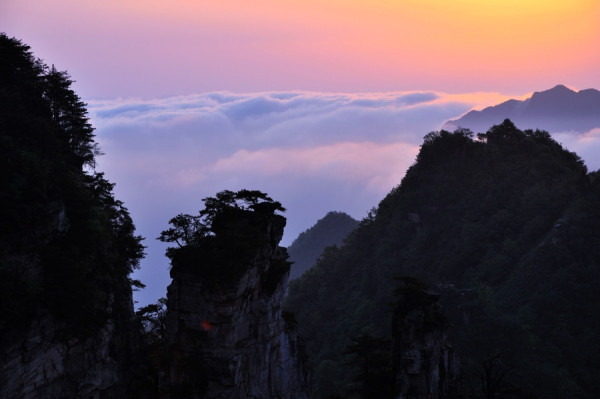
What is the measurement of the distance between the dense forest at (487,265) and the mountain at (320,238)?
49.8 m

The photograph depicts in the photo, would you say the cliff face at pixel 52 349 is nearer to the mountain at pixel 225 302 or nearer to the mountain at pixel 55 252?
the mountain at pixel 55 252

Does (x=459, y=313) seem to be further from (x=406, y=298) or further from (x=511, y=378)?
(x=406, y=298)

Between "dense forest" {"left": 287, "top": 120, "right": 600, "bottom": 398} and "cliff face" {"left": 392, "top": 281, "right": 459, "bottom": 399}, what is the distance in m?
5.38

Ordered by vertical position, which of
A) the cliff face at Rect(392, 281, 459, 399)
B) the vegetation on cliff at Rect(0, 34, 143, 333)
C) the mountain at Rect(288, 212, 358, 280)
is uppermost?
the mountain at Rect(288, 212, 358, 280)

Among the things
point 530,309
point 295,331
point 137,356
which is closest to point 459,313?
point 530,309

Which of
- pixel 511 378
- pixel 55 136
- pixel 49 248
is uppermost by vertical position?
pixel 55 136

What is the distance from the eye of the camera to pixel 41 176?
1352 inches

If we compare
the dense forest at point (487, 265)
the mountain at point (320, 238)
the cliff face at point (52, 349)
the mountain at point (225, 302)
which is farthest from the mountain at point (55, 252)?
the mountain at point (320, 238)

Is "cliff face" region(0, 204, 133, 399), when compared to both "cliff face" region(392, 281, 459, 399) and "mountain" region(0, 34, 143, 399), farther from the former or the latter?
"cliff face" region(392, 281, 459, 399)

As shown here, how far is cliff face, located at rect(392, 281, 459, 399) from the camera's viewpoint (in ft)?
111

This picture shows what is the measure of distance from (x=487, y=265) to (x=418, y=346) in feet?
134

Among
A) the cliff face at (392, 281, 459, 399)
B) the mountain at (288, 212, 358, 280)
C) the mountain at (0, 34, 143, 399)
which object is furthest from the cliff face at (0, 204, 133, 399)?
the mountain at (288, 212, 358, 280)

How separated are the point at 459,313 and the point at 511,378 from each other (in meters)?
10.5

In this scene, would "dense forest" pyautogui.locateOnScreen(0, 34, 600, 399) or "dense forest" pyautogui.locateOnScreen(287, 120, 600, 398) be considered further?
"dense forest" pyautogui.locateOnScreen(287, 120, 600, 398)
